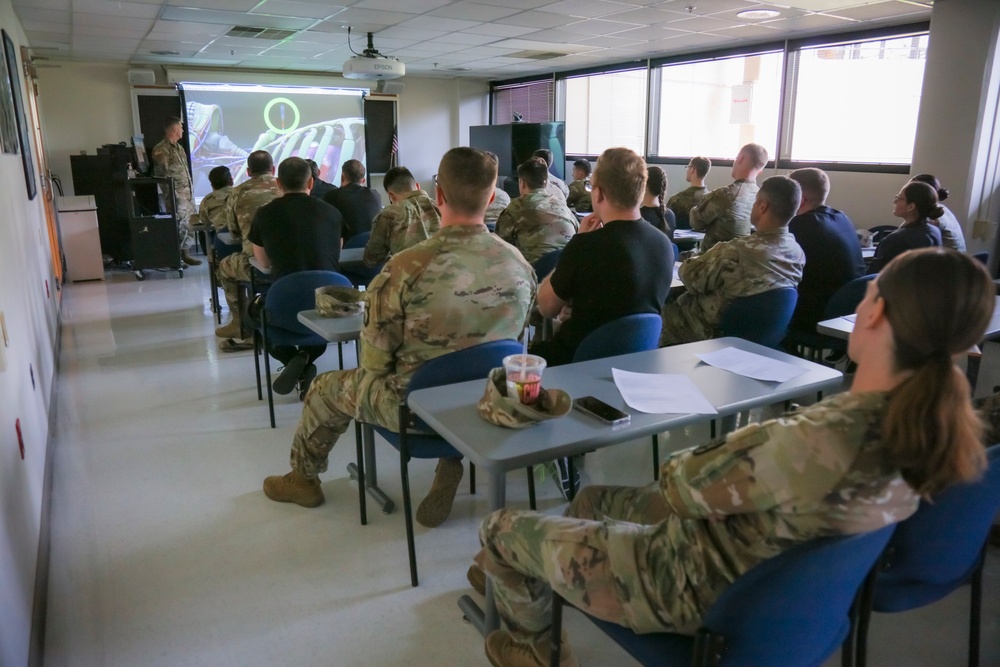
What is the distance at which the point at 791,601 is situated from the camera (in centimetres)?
105

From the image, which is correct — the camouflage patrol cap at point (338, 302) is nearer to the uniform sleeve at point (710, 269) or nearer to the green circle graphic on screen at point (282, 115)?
the uniform sleeve at point (710, 269)

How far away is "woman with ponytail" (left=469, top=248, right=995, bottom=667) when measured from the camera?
0.96 metres

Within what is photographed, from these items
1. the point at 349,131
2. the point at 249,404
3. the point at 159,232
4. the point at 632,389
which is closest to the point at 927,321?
the point at 632,389

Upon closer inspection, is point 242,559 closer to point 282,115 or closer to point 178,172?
point 178,172

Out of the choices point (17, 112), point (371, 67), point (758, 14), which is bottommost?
point (17, 112)

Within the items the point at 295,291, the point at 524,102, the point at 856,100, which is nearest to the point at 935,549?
the point at 295,291

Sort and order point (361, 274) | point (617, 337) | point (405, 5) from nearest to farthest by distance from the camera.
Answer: point (617, 337)
point (361, 274)
point (405, 5)

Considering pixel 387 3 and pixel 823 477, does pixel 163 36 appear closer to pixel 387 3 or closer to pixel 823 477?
pixel 387 3

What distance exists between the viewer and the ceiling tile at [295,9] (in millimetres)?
5309

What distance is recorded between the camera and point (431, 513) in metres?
2.51

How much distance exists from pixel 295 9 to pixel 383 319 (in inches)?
178

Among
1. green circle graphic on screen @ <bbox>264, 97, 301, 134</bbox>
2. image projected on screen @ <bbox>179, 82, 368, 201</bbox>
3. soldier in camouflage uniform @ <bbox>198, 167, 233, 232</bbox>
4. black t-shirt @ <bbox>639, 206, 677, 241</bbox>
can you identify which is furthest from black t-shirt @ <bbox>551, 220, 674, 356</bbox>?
green circle graphic on screen @ <bbox>264, 97, 301, 134</bbox>

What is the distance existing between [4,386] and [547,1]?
455 cm

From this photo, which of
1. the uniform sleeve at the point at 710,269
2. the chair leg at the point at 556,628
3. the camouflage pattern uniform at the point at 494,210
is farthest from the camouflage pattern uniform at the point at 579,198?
the chair leg at the point at 556,628
